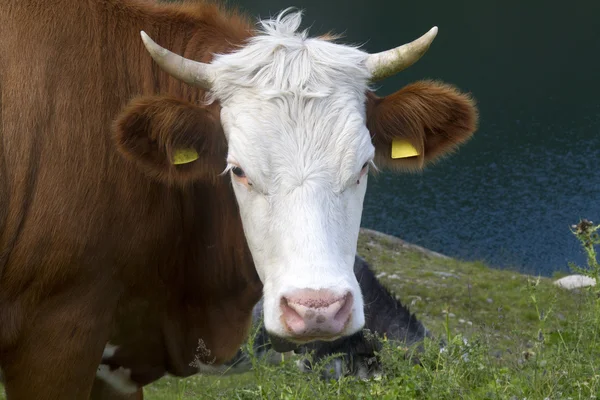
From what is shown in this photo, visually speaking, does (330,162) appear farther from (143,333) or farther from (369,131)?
(143,333)

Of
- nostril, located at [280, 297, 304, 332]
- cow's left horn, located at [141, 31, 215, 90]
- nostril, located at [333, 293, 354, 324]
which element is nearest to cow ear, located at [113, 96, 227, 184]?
cow's left horn, located at [141, 31, 215, 90]

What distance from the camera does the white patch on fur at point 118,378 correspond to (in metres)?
5.11

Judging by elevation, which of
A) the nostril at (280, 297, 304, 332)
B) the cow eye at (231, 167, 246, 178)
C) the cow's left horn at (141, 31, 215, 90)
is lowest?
the nostril at (280, 297, 304, 332)

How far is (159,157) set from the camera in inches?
171

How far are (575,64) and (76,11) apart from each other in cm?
3421

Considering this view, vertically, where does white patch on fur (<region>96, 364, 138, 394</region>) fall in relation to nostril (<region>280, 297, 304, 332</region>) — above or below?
below

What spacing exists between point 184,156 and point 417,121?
1.35 m

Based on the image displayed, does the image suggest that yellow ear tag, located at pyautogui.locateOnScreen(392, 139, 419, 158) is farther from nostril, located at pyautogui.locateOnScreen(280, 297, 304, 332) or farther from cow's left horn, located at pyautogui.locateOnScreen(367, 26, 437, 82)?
nostril, located at pyautogui.locateOnScreen(280, 297, 304, 332)

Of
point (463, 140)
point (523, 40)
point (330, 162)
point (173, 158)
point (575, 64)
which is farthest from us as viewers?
point (523, 40)

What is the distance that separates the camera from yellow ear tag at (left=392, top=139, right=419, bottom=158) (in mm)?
4656

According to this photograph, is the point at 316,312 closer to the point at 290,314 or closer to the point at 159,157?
the point at 290,314

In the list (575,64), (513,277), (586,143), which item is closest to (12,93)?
(513,277)

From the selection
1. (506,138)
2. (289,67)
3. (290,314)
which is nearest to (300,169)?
(289,67)

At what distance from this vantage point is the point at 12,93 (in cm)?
424
